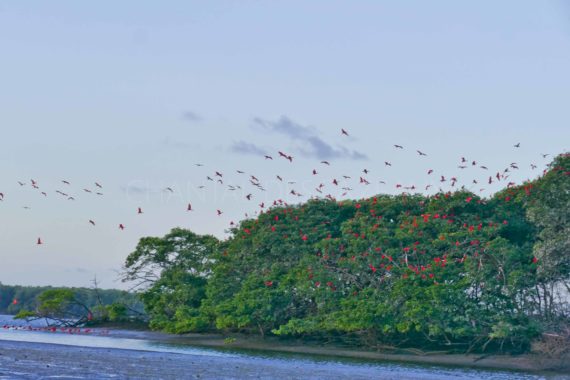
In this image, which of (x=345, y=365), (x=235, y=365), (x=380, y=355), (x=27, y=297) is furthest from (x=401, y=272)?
(x=27, y=297)

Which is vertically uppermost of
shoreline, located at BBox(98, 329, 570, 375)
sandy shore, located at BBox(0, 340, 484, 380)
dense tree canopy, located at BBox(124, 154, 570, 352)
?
dense tree canopy, located at BBox(124, 154, 570, 352)

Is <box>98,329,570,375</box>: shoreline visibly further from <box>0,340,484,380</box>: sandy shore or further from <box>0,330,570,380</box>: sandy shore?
<box>0,340,484,380</box>: sandy shore

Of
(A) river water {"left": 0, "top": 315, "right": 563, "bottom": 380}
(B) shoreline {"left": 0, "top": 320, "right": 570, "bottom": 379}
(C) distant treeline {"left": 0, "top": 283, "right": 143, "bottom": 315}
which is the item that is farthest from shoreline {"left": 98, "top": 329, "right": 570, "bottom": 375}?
(C) distant treeline {"left": 0, "top": 283, "right": 143, "bottom": 315}

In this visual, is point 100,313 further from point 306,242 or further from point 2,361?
point 2,361

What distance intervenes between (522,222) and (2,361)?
→ 2912 centimetres

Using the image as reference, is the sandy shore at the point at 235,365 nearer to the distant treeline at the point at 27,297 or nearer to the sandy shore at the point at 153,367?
the sandy shore at the point at 153,367

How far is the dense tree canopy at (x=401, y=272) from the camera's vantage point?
42.6 metres

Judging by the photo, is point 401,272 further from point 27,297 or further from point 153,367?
Result: point 27,297

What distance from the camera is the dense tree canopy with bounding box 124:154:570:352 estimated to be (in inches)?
1676

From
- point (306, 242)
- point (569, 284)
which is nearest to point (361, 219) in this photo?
point (306, 242)

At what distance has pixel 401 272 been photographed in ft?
148

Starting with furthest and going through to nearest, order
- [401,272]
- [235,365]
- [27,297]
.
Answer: [27,297] < [401,272] < [235,365]

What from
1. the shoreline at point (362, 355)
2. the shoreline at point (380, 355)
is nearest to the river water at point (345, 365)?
the shoreline at point (362, 355)

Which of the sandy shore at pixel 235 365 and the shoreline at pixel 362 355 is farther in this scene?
the shoreline at pixel 362 355
